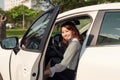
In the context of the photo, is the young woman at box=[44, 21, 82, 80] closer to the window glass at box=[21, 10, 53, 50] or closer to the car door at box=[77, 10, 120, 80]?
the window glass at box=[21, 10, 53, 50]

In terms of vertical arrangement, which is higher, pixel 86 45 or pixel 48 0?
pixel 86 45

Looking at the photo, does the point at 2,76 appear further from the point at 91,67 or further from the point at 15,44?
the point at 91,67

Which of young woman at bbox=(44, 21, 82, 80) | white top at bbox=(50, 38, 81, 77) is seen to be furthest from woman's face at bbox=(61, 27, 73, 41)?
white top at bbox=(50, 38, 81, 77)

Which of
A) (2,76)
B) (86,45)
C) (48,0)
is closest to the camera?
(86,45)

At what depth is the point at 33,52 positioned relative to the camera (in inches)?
164

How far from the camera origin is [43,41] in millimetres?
4016

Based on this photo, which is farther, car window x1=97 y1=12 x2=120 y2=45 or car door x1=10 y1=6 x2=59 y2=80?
car door x1=10 y1=6 x2=59 y2=80

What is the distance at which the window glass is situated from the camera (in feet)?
14.1

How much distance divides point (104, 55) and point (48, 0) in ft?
68.0

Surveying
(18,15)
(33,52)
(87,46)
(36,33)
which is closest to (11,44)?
(36,33)

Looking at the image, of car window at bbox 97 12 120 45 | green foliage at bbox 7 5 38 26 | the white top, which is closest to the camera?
car window at bbox 97 12 120 45

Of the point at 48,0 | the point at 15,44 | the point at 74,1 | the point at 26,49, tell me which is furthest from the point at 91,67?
the point at 48,0

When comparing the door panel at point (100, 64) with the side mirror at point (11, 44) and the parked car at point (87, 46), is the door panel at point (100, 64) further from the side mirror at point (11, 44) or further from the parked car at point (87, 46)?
the side mirror at point (11, 44)

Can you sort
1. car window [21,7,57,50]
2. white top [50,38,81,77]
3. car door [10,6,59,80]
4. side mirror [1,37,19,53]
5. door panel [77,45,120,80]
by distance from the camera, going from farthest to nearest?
side mirror [1,37,19,53]
car window [21,7,57,50]
white top [50,38,81,77]
car door [10,6,59,80]
door panel [77,45,120,80]
